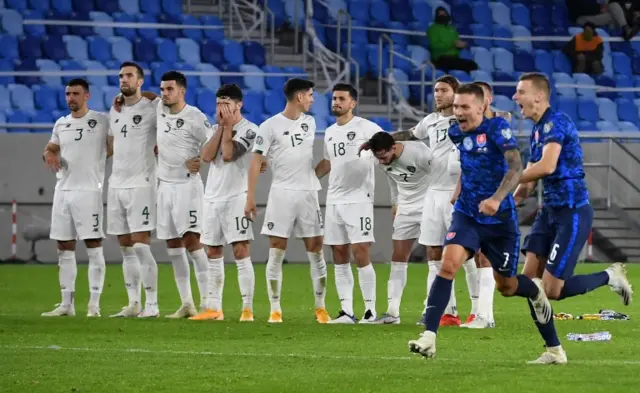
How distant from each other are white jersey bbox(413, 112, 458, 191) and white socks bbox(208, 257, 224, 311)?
2479mm

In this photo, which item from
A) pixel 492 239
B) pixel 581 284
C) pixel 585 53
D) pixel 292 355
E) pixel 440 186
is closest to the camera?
pixel 492 239

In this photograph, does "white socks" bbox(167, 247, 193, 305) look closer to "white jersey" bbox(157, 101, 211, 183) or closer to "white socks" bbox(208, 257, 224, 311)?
"white socks" bbox(208, 257, 224, 311)

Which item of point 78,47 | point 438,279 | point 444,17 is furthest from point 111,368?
point 444,17

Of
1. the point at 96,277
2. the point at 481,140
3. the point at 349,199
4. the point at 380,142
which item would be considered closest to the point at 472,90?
the point at 481,140

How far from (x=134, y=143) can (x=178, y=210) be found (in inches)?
37.2

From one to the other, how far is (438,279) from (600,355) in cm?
170

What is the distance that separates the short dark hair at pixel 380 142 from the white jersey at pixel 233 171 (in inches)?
58.0

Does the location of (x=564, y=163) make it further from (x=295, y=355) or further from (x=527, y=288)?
(x=295, y=355)

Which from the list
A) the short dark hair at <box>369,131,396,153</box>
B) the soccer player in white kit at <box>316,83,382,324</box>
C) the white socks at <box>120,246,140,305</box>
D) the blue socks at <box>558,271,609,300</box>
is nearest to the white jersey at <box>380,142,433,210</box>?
the soccer player in white kit at <box>316,83,382,324</box>

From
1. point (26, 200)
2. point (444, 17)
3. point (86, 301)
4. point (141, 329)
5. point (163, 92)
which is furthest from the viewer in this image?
point (444, 17)

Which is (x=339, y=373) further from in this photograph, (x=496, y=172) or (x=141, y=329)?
(x=141, y=329)

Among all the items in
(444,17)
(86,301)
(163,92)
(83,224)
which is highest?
(444,17)

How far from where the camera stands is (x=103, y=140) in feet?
53.2

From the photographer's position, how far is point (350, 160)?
15.3 metres
